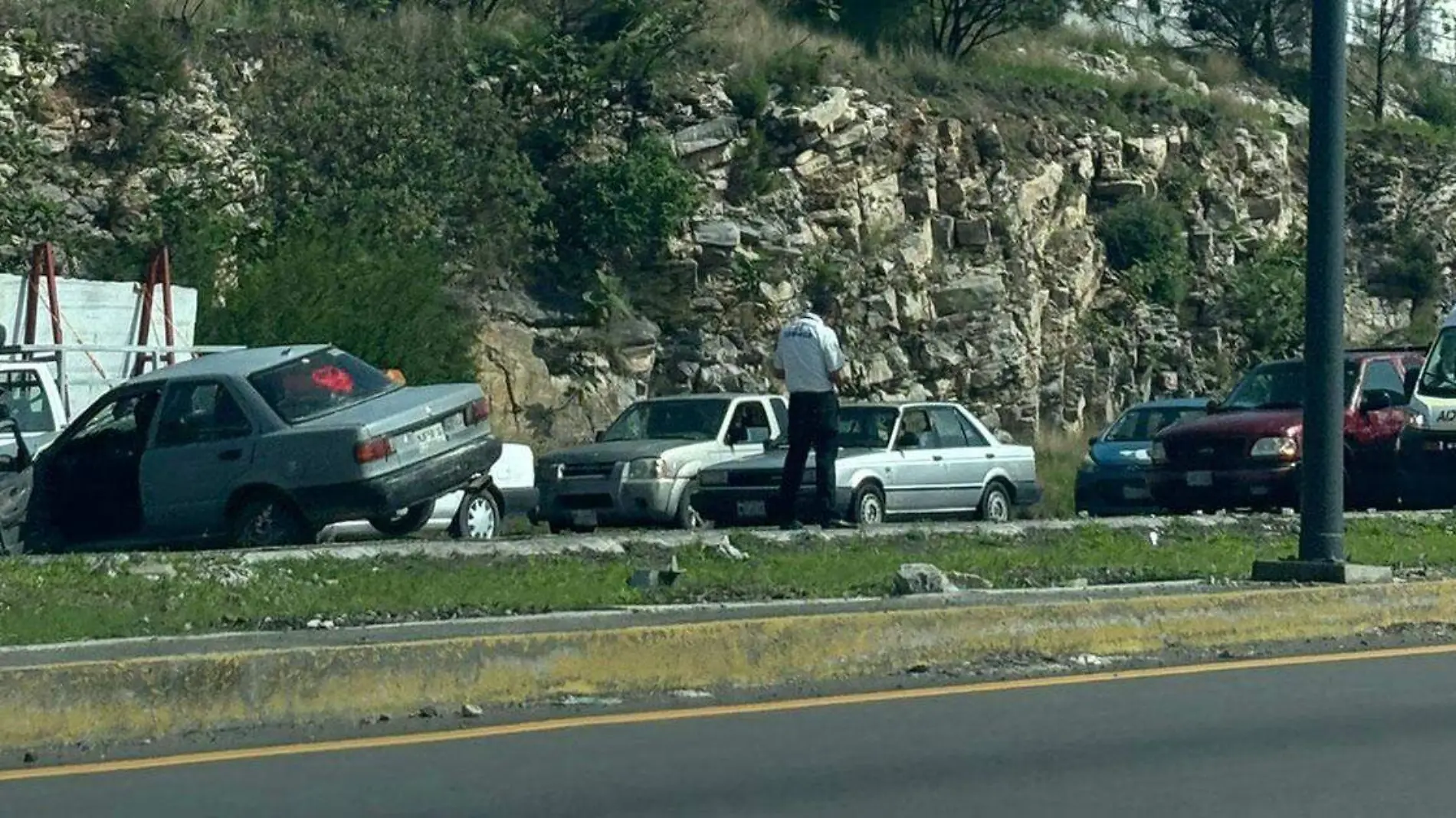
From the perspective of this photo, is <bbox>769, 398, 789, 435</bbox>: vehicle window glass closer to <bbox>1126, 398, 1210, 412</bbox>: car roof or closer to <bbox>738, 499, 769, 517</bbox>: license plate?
A: <bbox>738, 499, 769, 517</bbox>: license plate

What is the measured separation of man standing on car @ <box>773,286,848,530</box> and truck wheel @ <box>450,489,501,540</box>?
313 centimetres

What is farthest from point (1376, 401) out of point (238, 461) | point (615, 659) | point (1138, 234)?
point (1138, 234)

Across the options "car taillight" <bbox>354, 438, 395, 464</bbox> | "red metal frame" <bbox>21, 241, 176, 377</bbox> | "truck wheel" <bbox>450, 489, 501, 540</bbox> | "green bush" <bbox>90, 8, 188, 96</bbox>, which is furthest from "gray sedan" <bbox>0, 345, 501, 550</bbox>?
"green bush" <bbox>90, 8, 188, 96</bbox>

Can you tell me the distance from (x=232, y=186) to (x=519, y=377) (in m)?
4.86

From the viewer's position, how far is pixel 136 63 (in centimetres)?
3219

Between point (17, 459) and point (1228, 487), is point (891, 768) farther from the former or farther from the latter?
point (1228, 487)

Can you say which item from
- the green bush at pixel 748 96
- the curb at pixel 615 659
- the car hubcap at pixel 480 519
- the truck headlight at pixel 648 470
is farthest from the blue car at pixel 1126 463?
the curb at pixel 615 659

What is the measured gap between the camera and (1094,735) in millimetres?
9609

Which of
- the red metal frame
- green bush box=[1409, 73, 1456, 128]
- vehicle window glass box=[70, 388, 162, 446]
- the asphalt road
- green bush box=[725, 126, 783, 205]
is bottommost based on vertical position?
the asphalt road

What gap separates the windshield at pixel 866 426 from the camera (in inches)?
952

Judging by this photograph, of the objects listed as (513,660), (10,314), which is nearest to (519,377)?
(10,314)

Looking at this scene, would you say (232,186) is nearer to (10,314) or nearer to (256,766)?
(10,314)

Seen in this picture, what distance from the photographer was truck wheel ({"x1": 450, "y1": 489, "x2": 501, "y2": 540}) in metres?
19.6

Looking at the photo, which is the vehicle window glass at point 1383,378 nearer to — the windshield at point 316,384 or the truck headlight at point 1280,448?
the truck headlight at point 1280,448
